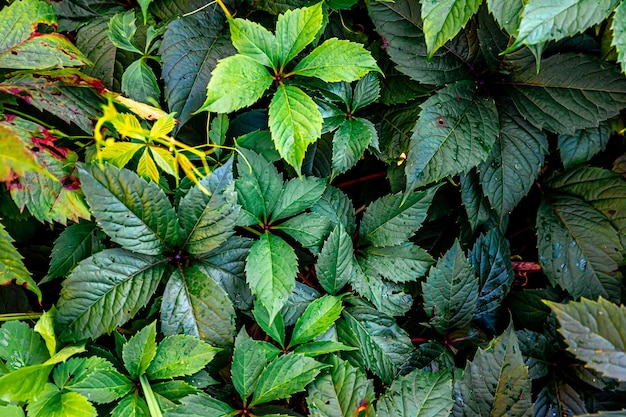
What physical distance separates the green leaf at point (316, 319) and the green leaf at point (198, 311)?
16 cm

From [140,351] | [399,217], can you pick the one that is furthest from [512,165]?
[140,351]

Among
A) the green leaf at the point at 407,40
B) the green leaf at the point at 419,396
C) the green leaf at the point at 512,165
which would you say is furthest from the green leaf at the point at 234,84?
the green leaf at the point at 419,396

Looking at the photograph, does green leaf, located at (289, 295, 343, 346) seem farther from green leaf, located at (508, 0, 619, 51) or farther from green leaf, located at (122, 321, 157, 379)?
green leaf, located at (508, 0, 619, 51)

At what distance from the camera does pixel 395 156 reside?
121 cm

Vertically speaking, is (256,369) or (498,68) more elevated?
(498,68)

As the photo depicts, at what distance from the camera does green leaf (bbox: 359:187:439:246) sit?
1152 millimetres

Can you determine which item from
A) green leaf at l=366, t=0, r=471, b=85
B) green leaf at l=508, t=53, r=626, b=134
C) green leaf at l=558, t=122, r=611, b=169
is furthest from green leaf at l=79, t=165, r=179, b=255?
green leaf at l=558, t=122, r=611, b=169

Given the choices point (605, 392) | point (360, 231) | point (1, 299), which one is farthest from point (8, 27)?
point (605, 392)

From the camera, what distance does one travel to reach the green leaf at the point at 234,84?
98 centimetres

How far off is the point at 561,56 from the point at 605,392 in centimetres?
83

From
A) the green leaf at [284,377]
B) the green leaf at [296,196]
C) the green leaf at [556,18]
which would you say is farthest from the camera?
the green leaf at [296,196]

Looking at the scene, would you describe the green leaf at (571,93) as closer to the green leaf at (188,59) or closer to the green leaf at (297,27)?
the green leaf at (297,27)

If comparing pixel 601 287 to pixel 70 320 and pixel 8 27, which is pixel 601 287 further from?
pixel 8 27

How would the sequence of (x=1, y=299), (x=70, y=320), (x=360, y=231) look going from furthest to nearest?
(x=360, y=231) < (x=1, y=299) < (x=70, y=320)
